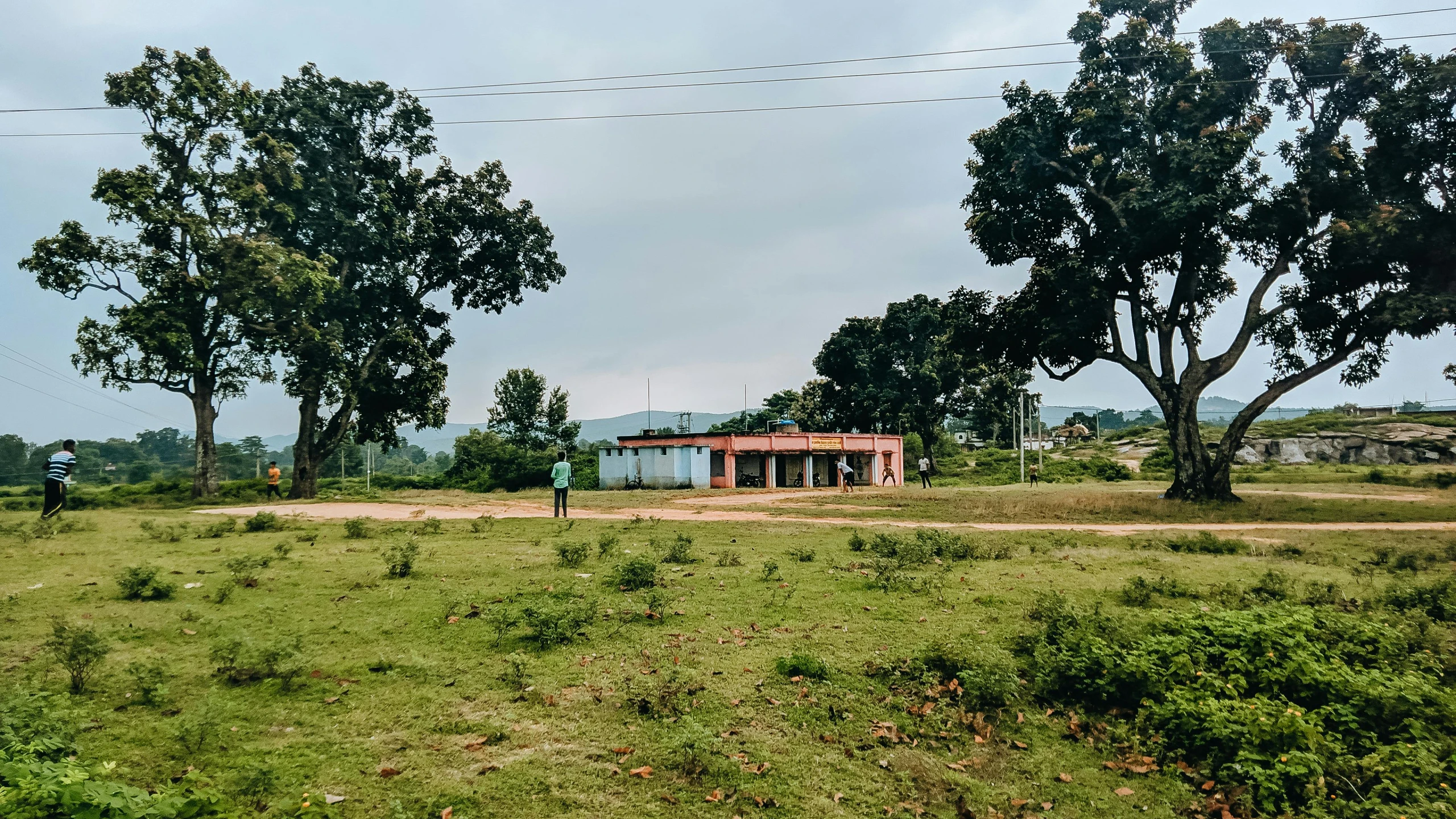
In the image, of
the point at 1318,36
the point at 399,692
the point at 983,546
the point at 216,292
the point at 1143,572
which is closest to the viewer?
the point at 399,692

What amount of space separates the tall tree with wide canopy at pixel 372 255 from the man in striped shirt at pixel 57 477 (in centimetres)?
1122

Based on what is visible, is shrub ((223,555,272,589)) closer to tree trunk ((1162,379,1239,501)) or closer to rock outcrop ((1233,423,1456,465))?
tree trunk ((1162,379,1239,501))

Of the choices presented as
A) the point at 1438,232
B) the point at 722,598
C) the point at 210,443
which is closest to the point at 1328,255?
the point at 1438,232

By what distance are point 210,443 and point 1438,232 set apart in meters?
41.4

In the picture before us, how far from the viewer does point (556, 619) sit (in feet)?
24.4

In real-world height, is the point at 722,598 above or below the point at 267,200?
below

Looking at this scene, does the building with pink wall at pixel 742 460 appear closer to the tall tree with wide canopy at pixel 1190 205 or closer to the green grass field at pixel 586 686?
the tall tree with wide canopy at pixel 1190 205

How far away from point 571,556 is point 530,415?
59852 millimetres

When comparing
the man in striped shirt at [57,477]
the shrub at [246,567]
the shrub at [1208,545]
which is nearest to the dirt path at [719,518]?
the shrub at [1208,545]

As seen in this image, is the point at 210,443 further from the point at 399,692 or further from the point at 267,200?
the point at 399,692

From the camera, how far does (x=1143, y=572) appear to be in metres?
11.3

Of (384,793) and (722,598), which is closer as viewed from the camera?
(384,793)

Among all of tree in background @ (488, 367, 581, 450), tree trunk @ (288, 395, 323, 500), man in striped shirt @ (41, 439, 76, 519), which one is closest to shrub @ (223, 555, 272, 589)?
man in striped shirt @ (41, 439, 76, 519)

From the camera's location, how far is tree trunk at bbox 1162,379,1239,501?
25938mm
